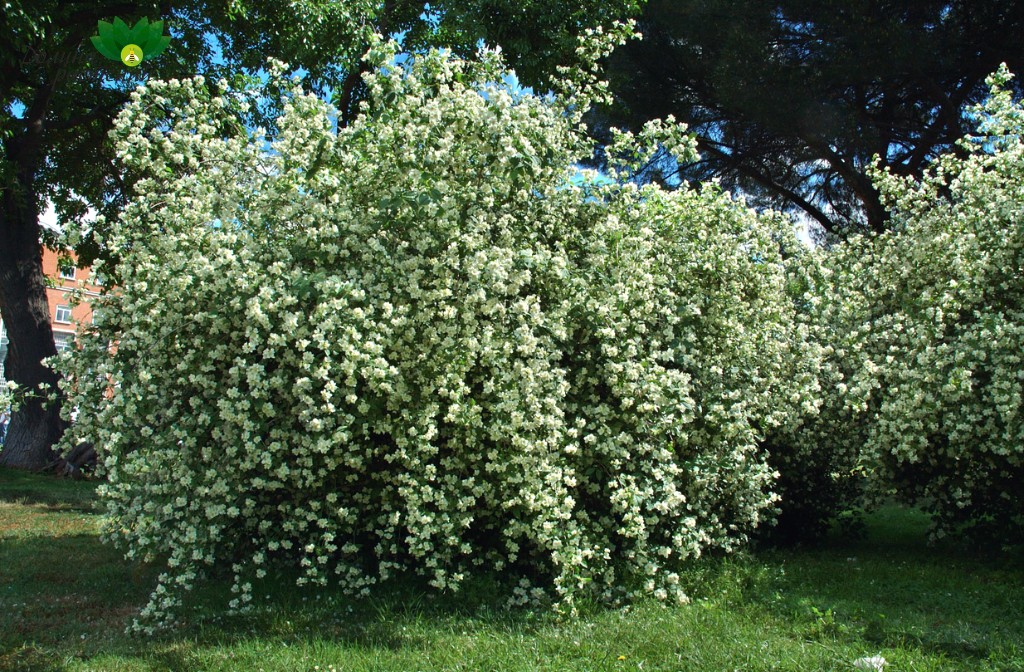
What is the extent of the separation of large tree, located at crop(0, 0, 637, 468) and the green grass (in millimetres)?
6264

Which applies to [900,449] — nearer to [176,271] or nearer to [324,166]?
[324,166]

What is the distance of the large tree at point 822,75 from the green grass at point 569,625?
8.20m

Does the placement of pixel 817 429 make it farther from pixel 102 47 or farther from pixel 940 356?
pixel 102 47

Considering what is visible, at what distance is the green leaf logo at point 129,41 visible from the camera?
20.4 ft

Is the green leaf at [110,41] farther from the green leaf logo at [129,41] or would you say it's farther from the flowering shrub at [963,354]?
the flowering shrub at [963,354]

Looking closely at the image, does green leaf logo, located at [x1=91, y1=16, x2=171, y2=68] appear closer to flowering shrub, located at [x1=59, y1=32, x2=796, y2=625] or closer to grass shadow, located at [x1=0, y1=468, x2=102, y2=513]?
flowering shrub, located at [x1=59, y1=32, x2=796, y2=625]

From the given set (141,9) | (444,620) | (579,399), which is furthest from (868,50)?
(444,620)

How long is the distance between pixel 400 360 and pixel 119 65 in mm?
8913

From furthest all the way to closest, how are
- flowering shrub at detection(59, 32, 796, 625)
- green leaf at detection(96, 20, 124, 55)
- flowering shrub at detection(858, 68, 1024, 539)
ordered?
1. green leaf at detection(96, 20, 124, 55)
2. flowering shrub at detection(858, 68, 1024, 539)
3. flowering shrub at detection(59, 32, 796, 625)

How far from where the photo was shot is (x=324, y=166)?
5.03m

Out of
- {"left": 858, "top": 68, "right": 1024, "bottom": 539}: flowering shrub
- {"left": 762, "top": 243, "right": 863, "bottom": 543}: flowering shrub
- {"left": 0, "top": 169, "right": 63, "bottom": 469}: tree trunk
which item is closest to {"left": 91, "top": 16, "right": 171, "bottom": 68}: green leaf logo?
{"left": 0, "top": 169, "right": 63, "bottom": 469}: tree trunk

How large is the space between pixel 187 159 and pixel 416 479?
2615 mm

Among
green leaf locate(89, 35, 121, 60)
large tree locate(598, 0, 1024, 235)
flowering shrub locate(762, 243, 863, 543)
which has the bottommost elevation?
flowering shrub locate(762, 243, 863, 543)

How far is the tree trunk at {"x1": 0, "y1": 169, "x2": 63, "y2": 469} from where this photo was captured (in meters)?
11.5
